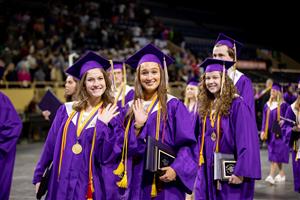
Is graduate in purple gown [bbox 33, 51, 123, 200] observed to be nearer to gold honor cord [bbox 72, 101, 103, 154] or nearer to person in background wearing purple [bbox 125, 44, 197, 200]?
gold honor cord [bbox 72, 101, 103, 154]

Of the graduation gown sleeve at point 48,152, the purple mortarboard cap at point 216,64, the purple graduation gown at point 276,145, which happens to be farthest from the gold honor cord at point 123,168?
the purple graduation gown at point 276,145

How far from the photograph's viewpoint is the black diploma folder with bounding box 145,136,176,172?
3.83 m

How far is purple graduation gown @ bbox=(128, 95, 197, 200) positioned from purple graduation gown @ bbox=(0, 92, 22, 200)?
3.56ft

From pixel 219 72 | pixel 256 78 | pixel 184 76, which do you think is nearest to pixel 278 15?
pixel 256 78

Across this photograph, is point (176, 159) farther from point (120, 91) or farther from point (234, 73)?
point (120, 91)

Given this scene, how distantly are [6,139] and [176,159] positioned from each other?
1.49 meters

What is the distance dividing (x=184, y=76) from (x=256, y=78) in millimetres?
5151

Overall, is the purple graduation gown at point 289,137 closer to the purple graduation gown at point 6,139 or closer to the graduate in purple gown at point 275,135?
the graduate in purple gown at point 275,135

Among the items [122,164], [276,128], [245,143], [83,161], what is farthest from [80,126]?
[276,128]

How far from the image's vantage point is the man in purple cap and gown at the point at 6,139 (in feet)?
14.2

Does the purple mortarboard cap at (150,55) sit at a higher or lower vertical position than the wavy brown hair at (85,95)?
higher

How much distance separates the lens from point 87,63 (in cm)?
431

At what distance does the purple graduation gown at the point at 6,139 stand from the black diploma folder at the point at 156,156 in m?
1.27

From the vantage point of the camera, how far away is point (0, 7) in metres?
17.8
